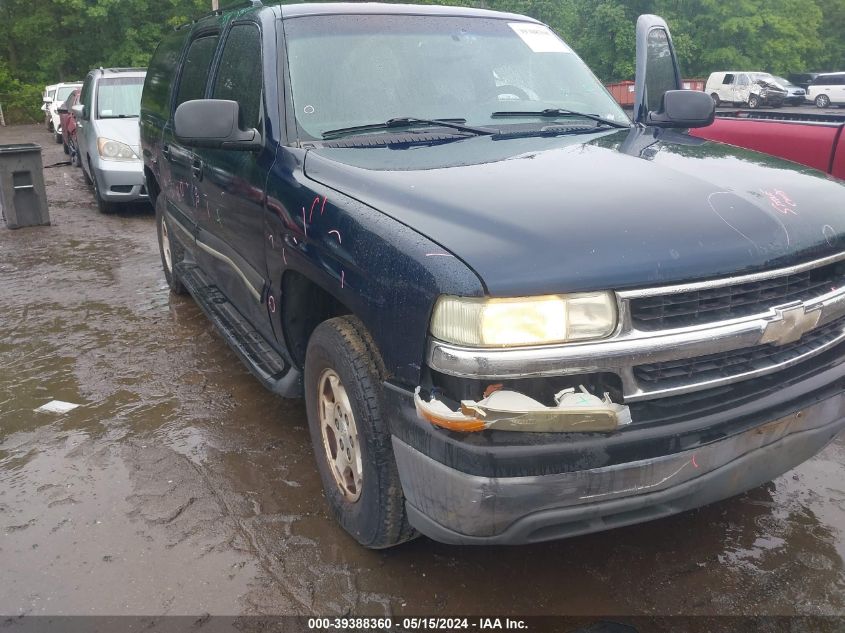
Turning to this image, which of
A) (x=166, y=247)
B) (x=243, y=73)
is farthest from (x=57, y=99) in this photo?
(x=243, y=73)

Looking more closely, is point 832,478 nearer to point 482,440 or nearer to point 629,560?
point 629,560

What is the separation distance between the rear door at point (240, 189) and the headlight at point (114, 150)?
6.23m

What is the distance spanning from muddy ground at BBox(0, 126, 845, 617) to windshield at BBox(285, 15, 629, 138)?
5.37ft

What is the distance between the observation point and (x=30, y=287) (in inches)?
272

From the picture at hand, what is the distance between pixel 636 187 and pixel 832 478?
1822mm

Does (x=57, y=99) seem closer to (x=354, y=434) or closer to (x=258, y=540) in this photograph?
(x=258, y=540)

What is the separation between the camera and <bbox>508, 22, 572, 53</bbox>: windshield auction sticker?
12.8 ft

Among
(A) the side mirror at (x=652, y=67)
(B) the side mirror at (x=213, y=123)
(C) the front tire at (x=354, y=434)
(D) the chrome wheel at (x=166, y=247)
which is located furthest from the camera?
(D) the chrome wheel at (x=166, y=247)

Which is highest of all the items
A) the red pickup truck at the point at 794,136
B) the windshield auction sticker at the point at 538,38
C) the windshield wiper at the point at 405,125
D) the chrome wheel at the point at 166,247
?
the windshield auction sticker at the point at 538,38

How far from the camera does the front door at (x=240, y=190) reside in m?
3.37

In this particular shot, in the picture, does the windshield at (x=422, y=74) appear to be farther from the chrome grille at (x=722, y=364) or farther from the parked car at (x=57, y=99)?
the parked car at (x=57, y=99)

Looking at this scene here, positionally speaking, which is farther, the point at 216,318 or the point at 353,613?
the point at 216,318

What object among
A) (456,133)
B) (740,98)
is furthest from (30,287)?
(740,98)

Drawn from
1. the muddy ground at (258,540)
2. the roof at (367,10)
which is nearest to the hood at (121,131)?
the muddy ground at (258,540)
